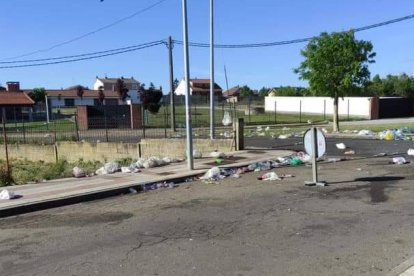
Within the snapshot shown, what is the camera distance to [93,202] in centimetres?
1092

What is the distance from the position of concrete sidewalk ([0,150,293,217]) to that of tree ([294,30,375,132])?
1455 centimetres

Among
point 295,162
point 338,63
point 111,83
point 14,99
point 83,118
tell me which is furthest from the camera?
point 111,83

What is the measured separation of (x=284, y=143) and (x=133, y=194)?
43.6 feet

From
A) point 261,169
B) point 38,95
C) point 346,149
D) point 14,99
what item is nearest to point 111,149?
point 261,169

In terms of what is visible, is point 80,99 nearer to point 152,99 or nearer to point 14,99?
point 14,99

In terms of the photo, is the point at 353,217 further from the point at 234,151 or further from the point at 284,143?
the point at 284,143

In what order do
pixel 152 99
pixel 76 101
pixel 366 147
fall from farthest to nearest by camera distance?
pixel 76 101 → pixel 152 99 → pixel 366 147

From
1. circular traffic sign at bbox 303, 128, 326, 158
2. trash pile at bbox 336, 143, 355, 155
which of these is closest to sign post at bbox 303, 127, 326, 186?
circular traffic sign at bbox 303, 128, 326, 158

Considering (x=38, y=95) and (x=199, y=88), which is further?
(x=199, y=88)

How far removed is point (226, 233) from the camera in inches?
299

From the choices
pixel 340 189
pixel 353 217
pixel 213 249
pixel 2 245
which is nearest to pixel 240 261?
pixel 213 249

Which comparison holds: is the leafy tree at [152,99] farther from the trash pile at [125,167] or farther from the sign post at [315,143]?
the sign post at [315,143]

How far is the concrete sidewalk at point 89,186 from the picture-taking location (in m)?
10.3

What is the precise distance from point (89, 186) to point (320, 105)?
54659 mm
